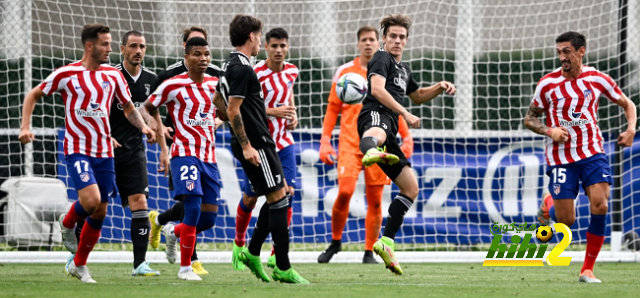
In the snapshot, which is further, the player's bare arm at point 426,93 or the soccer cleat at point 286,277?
the player's bare arm at point 426,93

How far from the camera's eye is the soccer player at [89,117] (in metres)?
6.58

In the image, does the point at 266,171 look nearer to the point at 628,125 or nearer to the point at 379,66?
the point at 379,66

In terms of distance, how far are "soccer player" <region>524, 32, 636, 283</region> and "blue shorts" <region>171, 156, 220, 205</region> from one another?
8.91 ft

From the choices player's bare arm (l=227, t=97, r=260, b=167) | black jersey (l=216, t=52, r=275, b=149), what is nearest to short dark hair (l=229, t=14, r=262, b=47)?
black jersey (l=216, t=52, r=275, b=149)

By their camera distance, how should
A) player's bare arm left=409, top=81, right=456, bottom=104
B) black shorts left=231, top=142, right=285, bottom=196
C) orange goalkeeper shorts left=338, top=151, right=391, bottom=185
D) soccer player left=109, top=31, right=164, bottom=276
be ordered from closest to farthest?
black shorts left=231, top=142, right=285, bottom=196 → soccer player left=109, top=31, right=164, bottom=276 → player's bare arm left=409, top=81, right=456, bottom=104 → orange goalkeeper shorts left=338, top=151, right=391, bottom=185

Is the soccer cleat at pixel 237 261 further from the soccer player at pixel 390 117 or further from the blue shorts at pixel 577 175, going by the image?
the blue shorts at pixel 577 175

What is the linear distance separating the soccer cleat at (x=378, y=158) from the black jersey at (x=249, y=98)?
0.77 metres

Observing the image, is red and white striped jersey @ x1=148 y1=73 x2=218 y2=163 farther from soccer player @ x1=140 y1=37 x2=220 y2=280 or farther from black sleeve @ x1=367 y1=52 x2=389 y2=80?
black sleeve @ x1=367 y1=52 x2=389 y2=80

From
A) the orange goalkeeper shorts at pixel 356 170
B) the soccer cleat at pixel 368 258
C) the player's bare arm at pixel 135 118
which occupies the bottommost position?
the soccer cleat at pixel 368 258

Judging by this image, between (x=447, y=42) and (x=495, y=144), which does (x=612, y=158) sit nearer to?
(x=495, y=144)

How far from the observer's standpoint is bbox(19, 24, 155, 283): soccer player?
658cm

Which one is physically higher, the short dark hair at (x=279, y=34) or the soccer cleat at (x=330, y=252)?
the short dark hair at (x=279, y=34)

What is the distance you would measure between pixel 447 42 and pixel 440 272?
485 cm

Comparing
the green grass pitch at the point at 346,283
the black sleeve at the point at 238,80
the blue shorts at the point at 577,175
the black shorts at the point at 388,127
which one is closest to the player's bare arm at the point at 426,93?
the black shorts at the point at 388,127
